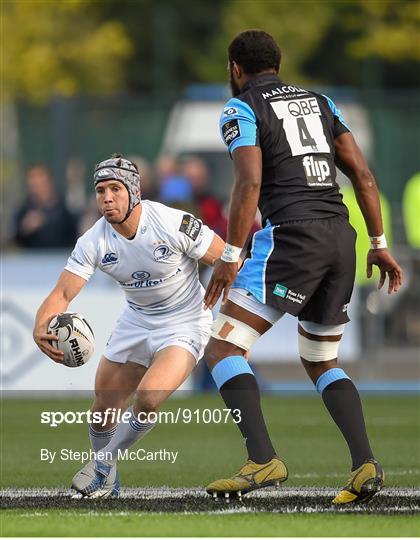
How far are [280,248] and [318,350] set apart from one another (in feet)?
2.19

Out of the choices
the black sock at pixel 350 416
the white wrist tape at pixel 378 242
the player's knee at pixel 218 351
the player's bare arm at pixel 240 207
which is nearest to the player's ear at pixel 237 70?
the player's bare arm at pixel 240 207

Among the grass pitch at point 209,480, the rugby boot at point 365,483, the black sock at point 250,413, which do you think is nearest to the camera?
the grass pitch at point 209,480

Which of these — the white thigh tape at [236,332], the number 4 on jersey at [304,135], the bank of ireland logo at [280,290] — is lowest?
the white thigh tape at [236,332]

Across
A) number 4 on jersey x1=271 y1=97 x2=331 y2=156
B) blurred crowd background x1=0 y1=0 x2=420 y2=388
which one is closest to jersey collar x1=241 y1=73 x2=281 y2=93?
number 4 on jersey x1=271 y1=97 x2=331 y2=156

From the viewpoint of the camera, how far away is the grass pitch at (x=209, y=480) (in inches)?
277

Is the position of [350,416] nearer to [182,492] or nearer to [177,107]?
[182,492]

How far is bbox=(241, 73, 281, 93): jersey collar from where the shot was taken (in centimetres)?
812

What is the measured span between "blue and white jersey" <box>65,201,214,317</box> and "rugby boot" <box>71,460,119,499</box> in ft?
3.03

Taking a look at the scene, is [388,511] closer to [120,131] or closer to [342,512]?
[342,512]

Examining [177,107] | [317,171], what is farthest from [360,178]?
[177,107]

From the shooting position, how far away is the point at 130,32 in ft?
131

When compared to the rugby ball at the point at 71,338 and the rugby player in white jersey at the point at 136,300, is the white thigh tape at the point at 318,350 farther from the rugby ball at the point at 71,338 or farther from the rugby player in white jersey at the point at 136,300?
the rugby ball at the point at 71,338

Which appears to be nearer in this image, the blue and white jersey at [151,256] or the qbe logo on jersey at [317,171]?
the qbe logo on jersey at [317,171]

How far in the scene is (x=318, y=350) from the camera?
326 inches
